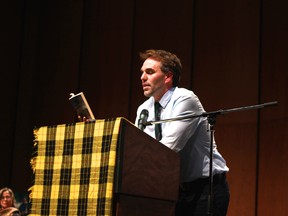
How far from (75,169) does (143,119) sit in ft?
1.90

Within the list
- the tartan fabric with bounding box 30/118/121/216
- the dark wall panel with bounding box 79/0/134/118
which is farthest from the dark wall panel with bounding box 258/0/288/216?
the tartan fabric with bounding box 30/118/121/216

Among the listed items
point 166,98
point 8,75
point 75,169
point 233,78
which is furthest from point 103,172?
point 8,75

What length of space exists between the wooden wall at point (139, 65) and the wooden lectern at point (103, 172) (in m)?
2.95

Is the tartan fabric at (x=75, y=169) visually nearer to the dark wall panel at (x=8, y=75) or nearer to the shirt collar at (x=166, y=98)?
the shirt collar at (x=166, y=98)

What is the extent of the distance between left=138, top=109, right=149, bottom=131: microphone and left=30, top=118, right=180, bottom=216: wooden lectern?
1.05 feet

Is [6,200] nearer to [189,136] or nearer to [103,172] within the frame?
[189,136]

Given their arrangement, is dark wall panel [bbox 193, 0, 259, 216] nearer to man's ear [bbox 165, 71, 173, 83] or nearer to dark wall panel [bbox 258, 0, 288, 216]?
dark wall panel [bbox 258, 0, 288, 216]

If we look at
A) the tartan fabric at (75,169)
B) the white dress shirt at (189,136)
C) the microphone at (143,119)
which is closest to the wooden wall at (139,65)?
the white dress shirt at (189,136)

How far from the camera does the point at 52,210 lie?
246cm

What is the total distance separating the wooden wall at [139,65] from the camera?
5.32 meters

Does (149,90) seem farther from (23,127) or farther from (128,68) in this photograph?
(23,127)

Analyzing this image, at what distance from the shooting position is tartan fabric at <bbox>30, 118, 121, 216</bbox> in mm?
2279

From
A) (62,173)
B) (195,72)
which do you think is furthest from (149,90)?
(195,72)

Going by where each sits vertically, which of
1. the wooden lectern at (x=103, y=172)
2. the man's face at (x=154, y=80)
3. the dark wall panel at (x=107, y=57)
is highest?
the dark wall panel at (x=107, y=57)
